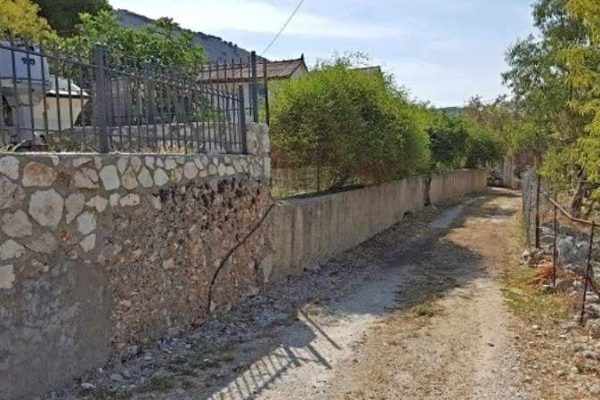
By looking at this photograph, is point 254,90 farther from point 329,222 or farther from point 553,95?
point 553,95

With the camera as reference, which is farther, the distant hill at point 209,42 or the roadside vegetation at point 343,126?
the distant hill at point 209,42

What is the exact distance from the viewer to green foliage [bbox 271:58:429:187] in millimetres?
10688

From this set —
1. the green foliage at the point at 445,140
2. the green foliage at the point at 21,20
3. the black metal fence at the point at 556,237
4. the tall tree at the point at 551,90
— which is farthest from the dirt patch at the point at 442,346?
the green foliage at the point at 445,140

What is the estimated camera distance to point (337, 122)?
10.7 metres

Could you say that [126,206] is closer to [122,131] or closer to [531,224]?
[122,131]

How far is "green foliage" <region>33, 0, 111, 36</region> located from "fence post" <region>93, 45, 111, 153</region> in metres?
16.9

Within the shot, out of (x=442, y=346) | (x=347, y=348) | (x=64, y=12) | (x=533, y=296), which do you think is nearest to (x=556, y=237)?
(x=533, y=296)

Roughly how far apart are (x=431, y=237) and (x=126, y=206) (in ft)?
33.2

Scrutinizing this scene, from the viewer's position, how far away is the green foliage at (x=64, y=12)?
20.0 m

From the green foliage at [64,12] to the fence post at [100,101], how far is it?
16.9m

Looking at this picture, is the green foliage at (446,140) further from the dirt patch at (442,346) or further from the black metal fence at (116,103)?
the black metal fence at (116,103)

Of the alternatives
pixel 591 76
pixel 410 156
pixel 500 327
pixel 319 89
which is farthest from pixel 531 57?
pixel 500 327

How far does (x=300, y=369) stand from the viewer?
16.3 feet

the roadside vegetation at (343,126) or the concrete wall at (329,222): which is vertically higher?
the roadside vegetation at (343,126)
